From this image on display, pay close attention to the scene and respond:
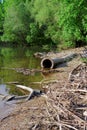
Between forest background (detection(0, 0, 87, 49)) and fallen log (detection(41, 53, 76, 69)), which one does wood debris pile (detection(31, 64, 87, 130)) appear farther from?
forest background (detection(0, 0, 87, 49))

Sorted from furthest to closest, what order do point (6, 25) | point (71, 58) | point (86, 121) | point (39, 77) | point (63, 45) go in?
point (6, 25)
point (63, 45)
point (71, 58)
point (39, 77)
point (86, 121)

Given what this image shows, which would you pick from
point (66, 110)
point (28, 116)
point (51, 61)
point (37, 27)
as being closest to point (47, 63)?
point (51, 61)

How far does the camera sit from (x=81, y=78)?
531 inches

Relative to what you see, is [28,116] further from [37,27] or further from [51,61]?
[37,27]

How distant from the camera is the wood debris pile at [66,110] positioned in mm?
9070

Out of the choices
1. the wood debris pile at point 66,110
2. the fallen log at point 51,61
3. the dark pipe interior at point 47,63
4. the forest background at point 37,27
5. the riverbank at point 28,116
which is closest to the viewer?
the wood debris pile at point 66,110

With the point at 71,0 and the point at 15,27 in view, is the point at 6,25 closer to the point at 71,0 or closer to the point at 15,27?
the point at 15,27

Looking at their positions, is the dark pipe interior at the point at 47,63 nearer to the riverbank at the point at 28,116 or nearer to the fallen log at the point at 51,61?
the fallen log at the point at 51,61

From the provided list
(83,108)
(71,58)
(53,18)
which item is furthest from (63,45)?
(83,108)

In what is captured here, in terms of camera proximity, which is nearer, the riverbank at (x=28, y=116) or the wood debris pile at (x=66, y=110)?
the wood debris pile at (x=66, y=110)

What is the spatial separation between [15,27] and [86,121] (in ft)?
140

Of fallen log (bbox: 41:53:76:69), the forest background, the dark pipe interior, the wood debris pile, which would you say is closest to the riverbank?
the wood debris pile

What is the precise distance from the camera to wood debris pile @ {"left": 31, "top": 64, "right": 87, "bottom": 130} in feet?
29.8

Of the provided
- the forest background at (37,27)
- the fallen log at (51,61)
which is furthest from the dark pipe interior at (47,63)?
the forest background at (37,27)
